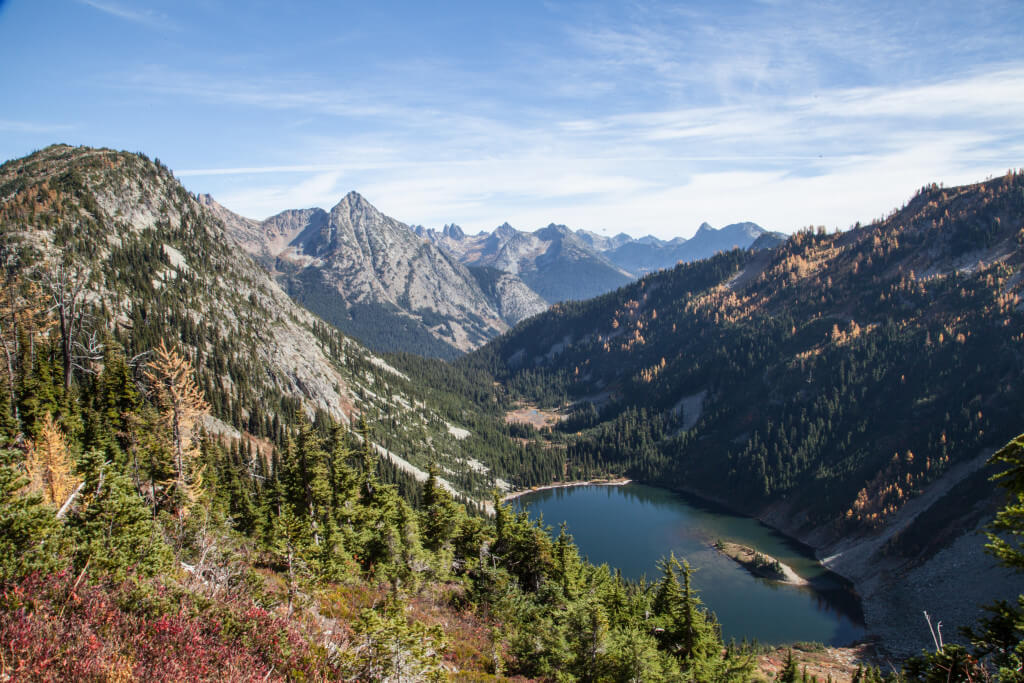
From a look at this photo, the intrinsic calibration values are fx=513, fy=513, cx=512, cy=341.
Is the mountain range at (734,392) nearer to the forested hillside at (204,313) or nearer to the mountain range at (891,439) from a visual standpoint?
the mountain range at (891,439)

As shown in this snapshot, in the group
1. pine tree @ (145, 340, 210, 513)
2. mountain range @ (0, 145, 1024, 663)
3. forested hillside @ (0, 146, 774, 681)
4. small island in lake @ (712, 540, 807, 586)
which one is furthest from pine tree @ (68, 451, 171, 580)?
small island in lake @ (712, 540, 807, 586)

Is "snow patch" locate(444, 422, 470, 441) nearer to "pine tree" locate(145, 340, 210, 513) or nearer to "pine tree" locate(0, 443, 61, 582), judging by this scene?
"pine tree" locate(145, 340, 210, 513)

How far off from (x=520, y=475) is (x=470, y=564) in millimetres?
135747

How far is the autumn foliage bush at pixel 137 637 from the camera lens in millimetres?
10094

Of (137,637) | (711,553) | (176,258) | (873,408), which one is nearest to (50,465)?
(137,637)

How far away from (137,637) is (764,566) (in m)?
118

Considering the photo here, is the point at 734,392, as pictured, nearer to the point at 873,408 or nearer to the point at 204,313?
the point at 873,408

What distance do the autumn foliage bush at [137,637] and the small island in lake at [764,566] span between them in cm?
11218

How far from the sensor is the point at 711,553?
11688 cm

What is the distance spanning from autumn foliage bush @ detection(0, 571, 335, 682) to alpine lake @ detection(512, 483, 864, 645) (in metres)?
42.5

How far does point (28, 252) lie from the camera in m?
101

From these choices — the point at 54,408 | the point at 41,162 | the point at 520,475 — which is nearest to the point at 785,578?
the point at 520,475

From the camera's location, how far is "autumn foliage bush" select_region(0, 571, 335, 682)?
10094 mm

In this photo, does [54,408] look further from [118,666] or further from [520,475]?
[520,475]
